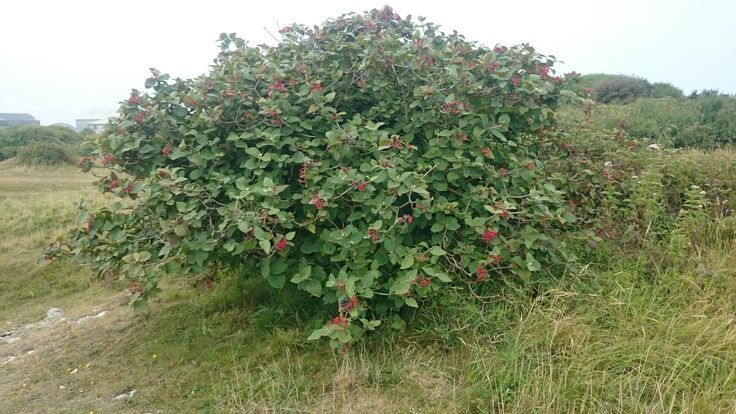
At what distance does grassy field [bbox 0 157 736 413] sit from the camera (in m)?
2.34

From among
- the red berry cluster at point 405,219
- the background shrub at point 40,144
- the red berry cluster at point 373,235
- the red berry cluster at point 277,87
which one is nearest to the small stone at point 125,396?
the red berry cluster at point 373,235

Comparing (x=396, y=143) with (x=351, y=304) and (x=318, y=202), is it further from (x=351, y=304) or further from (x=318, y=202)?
(x=351, y=304)

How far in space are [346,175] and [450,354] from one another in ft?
3.59

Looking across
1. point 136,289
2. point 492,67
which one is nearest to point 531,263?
point 492,67

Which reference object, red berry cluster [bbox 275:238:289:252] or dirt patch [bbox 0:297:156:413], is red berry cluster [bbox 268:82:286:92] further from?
dirt patch [bbox 0:297:156:413]

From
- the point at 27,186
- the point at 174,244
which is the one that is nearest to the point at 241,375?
the point at 174,244

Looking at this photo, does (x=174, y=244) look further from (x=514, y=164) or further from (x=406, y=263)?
(x=514, y=164)

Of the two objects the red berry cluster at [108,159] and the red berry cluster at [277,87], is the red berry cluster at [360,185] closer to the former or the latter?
the red berry cluster at [277,87]

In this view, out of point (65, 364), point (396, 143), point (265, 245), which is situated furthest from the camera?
point (65, 364)

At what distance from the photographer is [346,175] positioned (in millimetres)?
2693

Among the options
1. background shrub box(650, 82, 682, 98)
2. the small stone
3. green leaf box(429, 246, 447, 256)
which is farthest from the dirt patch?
background shrub box(650, 82, 682, 98)

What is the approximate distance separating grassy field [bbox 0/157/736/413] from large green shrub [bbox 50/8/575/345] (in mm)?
244

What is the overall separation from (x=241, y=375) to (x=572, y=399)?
5.43 feet

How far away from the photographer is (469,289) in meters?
2.97
